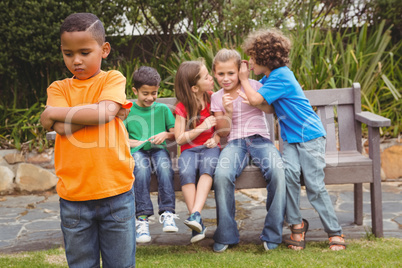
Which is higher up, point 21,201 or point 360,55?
point 360,55

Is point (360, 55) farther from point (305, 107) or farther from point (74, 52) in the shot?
point (74, 52)

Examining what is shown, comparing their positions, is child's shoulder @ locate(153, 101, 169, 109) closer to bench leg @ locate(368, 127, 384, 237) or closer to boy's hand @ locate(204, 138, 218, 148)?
boy's hand @ locate(204, 138, 218, 148)

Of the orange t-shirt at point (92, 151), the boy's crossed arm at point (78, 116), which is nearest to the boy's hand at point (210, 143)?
the orange t-shirt at point (92, 151)

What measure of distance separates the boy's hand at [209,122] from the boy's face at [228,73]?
0.89 ft

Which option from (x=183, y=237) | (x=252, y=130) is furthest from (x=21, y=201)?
(x=252, y=130)

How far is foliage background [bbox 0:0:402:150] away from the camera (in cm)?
529

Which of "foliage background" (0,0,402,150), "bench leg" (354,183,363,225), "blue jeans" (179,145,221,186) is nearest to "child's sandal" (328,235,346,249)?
"bench leg" (354,183,363,225)

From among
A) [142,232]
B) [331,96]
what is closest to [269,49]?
[331,96]

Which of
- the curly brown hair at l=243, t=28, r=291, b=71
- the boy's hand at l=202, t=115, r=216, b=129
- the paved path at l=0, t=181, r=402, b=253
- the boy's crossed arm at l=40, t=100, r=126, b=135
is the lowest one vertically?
the paved path at l=0, t=181, r=402, b=253

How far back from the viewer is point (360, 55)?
18.2ft

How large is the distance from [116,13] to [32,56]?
115 centimetres

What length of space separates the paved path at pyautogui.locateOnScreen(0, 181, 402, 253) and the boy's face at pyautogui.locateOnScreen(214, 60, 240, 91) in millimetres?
1208

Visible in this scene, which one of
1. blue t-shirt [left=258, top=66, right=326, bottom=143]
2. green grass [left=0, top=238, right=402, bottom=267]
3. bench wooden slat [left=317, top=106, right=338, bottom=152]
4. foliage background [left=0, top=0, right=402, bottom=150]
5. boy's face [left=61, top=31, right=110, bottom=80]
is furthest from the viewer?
foliage background [left=0, top=0, right=402, bottom=150]

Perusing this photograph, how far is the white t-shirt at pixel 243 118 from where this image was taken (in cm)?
351
